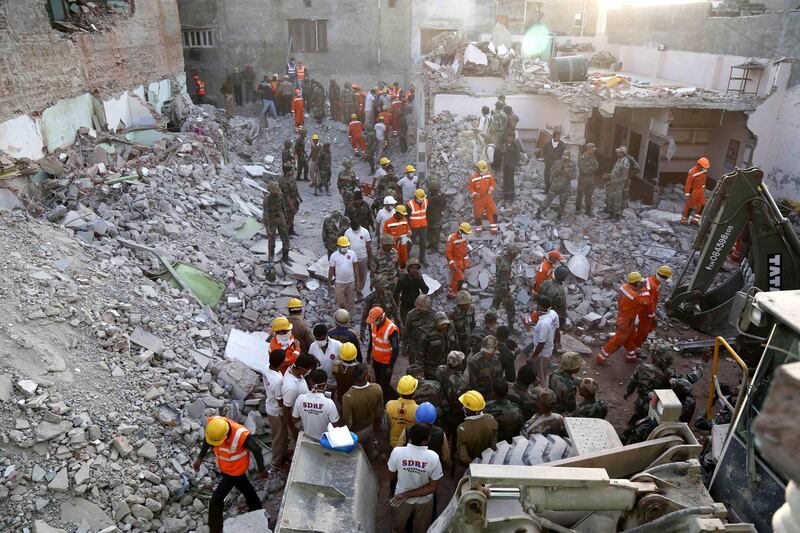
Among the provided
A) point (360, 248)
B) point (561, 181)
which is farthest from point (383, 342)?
point (561, 181)

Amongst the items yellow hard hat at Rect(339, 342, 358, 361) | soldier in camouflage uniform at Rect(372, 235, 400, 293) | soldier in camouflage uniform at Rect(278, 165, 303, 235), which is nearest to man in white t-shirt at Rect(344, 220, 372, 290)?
soldier in camouflage uniform at Rect(372, 235, 400, 293)

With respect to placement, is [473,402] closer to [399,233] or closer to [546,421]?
[546,421]

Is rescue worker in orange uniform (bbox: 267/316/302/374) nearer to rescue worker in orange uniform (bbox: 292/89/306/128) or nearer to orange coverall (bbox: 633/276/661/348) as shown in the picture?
orange coverall (bbox: 633/276/661/348)

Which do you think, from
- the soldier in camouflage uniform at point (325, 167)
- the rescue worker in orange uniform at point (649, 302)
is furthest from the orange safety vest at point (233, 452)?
the soldier in camouflage uniform at point (325, 167)

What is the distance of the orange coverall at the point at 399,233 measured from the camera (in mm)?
9812

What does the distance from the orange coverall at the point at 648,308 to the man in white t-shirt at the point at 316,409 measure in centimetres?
518

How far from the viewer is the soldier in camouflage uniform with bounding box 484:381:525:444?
18.0 feet

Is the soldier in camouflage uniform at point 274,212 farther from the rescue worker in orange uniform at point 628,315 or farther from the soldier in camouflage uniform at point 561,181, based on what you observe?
the rescue worker in orange uniform at point 628,315

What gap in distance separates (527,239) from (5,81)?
33.0 ft

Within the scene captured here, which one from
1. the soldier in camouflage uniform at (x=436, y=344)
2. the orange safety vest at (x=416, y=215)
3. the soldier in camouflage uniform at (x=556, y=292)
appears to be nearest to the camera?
the soldier in camouflage uniform at (x=436, y=344)

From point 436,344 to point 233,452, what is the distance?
2.75 m

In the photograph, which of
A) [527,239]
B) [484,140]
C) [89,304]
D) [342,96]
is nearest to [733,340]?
[527,239]

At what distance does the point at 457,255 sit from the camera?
32.0ft

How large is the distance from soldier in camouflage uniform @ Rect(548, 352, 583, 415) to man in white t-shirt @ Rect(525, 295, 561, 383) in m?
1.25
